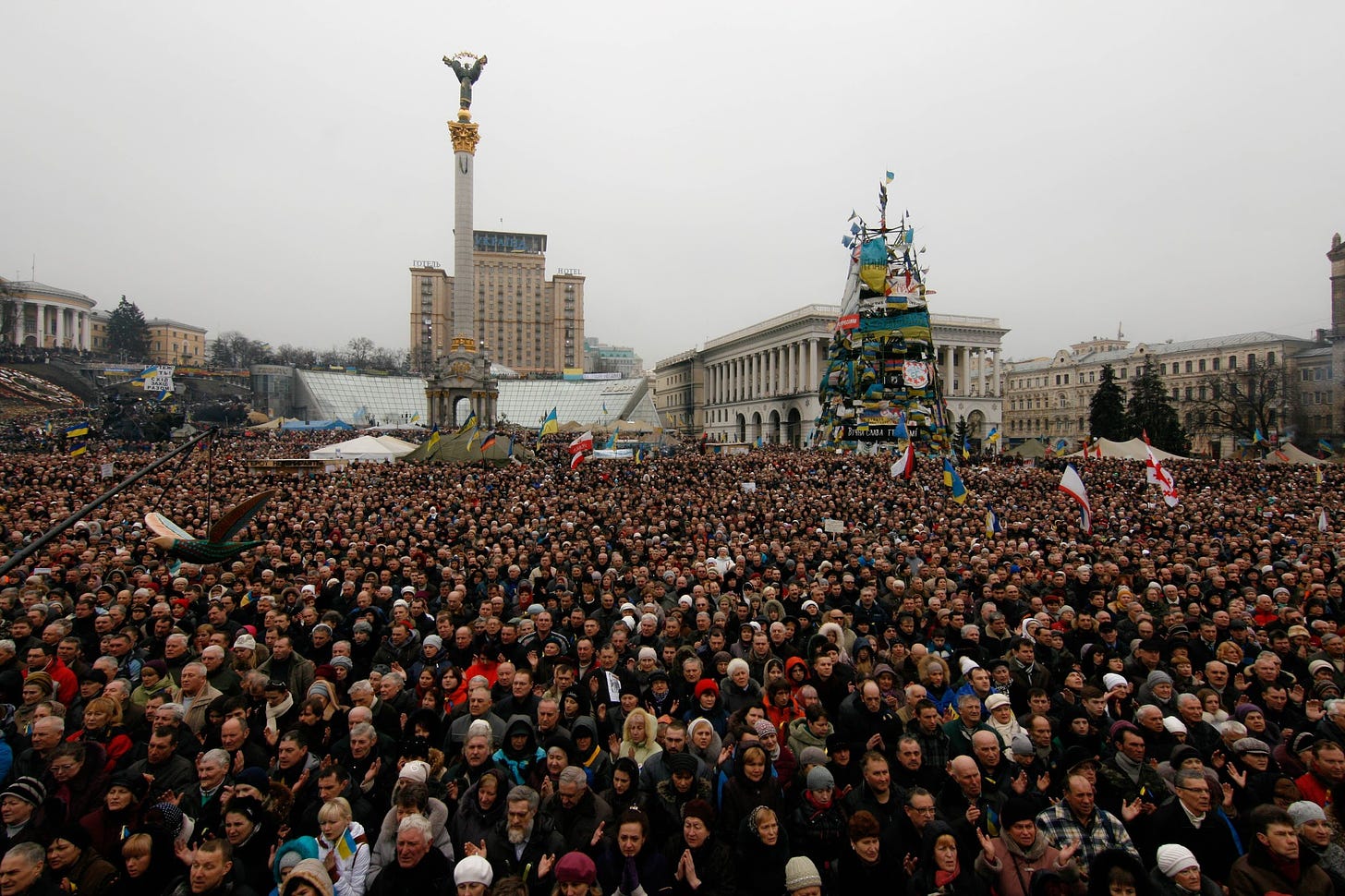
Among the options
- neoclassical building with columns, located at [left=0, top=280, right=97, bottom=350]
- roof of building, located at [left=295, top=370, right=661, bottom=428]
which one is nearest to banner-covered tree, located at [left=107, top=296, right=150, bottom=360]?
neoclassical building with columns, located at [left=0, top=280, right=97, bottom=350]

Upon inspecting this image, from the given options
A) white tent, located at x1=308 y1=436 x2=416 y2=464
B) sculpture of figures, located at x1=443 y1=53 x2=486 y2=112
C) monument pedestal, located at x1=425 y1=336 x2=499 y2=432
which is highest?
sculpture of figures, located at x1=443 y1=53 x2=486 y2=112

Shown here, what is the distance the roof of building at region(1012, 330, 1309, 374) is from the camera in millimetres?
73188

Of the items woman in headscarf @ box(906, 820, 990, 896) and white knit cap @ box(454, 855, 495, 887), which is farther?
woman in headscarf @ box(906, 820, 990, 896)

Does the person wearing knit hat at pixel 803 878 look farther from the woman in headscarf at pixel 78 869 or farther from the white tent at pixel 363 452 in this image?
the white tent at pixel 363 452

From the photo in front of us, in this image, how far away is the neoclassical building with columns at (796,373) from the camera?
70.2 m

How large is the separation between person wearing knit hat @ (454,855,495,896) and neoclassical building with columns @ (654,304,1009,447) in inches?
2471

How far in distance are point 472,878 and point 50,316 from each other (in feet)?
386

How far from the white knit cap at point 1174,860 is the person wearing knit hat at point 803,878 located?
5.40ft

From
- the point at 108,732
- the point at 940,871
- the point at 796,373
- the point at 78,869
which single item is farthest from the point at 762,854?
the point at 796,373

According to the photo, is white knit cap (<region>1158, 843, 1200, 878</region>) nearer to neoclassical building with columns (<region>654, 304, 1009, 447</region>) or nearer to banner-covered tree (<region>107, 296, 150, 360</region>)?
neoclassical building with columns (<region>654, 304, 1009, 447</region>)

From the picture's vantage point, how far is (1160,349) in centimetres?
8369

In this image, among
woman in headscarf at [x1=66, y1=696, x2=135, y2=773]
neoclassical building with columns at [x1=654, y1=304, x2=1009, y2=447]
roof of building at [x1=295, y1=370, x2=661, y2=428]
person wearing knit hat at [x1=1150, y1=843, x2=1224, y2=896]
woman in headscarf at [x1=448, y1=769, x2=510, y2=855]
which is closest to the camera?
person wearing knit hat at [x1=1150, y1=843, x2=1224, y2=896]

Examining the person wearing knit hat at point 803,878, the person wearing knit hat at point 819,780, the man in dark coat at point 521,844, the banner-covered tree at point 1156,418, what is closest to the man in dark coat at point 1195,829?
the person wearing knit hat at point 819,780

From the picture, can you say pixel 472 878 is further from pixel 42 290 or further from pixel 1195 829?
pixel 42 290
